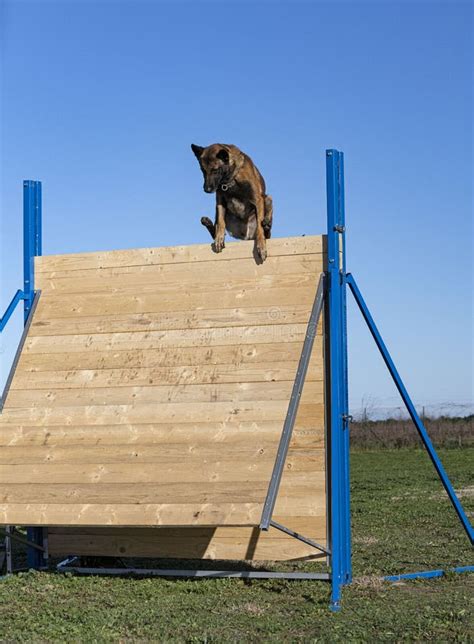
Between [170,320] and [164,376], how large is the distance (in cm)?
62

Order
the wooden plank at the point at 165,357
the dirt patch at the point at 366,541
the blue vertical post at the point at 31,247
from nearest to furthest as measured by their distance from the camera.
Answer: the wooden plank at the point at 165,357
the blue vertical post at the point at 31,247
the dirt patch at the point at 366,541

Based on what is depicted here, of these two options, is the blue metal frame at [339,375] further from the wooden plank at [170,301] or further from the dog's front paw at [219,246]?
the dog's front paw at [219,246]

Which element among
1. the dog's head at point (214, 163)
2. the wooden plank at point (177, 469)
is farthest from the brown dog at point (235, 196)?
the wooden plank at point (177, 469)

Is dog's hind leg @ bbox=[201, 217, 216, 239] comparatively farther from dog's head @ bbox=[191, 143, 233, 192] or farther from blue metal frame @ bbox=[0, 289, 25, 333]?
blue metal frame @ bbox=[0, 289, 25, 333]

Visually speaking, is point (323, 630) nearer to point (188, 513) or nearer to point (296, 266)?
point (188, 513)

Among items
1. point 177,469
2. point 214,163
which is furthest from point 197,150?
point 177,469

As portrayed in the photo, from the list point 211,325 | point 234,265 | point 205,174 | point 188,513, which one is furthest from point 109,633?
point 205,174

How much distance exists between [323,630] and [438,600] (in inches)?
52.2

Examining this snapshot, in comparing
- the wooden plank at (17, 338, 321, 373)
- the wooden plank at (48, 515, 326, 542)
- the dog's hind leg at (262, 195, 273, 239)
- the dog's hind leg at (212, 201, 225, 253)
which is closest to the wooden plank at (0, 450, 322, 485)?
the wooden plank at (48, 515, 326, 542)

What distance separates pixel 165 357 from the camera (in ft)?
28.4

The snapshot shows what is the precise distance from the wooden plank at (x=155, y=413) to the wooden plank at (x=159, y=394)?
0.17 feet

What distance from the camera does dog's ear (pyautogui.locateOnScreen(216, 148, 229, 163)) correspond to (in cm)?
888

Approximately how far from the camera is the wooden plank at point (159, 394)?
26.3 feet

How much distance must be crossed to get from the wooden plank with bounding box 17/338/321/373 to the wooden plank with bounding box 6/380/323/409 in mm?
244
